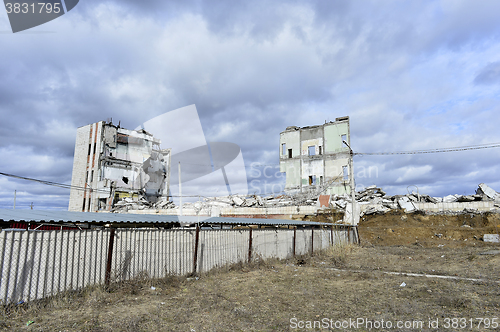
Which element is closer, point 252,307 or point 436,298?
point 252,307

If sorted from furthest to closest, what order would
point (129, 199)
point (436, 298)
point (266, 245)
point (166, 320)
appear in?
point (129, 199), point (266, 245), point (436, 298), point (166, 320)

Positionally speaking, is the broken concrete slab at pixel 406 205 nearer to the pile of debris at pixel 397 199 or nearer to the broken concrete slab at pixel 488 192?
the pile of debris at pixel 397 199

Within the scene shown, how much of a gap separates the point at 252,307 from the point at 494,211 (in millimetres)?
24785

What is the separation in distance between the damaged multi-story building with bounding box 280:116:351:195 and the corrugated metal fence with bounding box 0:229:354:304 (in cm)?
2865

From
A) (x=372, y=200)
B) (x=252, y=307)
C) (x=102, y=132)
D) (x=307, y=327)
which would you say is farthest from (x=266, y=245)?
(x=102, y=132)

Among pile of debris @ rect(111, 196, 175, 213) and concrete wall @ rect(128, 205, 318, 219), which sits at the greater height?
pile of debris @ rect(111, 196, 175, 213)

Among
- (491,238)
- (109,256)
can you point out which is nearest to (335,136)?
(491,238)

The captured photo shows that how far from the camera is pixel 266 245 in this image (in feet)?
45.0

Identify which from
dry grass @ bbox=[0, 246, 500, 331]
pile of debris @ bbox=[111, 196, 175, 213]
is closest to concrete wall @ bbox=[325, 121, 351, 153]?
pile of debris @ bbox=[111, 196, 175, 213]

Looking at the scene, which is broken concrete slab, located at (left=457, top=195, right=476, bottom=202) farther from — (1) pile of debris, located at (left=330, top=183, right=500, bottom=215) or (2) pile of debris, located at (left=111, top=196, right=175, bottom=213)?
(2) pile of debris, located at (left=111, top=196, right=175, bottom=213)

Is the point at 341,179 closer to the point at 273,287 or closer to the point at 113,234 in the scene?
the point at 273,287

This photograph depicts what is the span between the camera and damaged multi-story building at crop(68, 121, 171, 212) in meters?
42.2

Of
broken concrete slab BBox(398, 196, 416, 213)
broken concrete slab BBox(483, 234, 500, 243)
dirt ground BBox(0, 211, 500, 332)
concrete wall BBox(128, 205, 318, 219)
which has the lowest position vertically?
dirt ground BBox(0, 211, 500, 332)

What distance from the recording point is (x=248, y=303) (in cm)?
723
